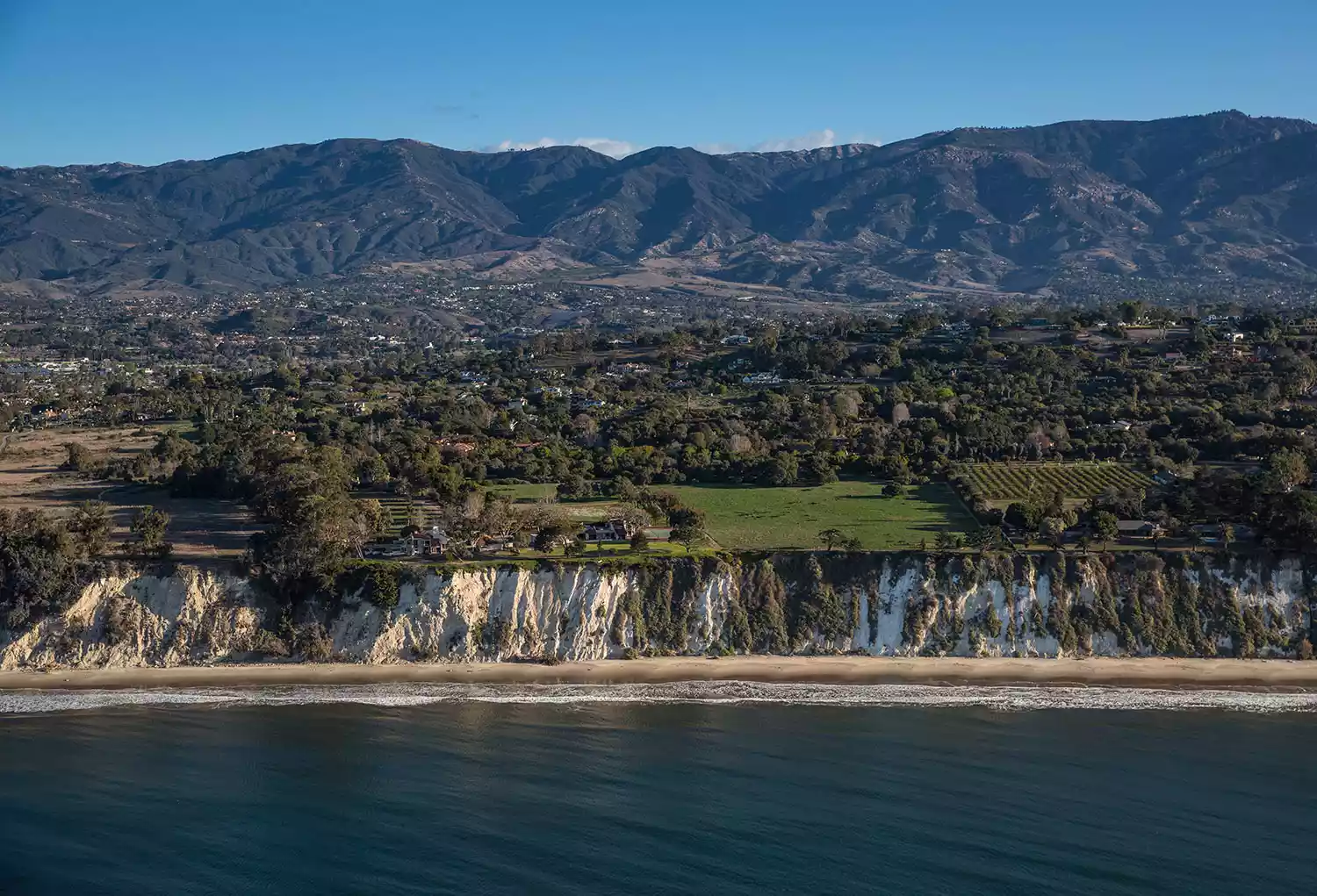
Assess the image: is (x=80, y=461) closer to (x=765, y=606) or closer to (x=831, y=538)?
(x=765, y=606)

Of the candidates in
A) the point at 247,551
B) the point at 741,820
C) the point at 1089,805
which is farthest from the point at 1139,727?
the point at 247,551

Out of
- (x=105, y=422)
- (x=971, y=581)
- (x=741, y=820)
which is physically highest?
(x=105, y=422)

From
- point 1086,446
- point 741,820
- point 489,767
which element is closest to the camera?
point 741,820

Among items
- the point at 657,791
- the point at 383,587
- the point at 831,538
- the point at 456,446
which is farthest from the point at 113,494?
the point at 657,791

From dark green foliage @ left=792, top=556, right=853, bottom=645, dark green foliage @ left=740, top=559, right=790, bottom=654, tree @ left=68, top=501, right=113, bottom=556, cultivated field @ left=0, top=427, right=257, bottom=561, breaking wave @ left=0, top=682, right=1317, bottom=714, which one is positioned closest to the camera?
breaking wave @ left=0, top=682, right=1317, bottom=714

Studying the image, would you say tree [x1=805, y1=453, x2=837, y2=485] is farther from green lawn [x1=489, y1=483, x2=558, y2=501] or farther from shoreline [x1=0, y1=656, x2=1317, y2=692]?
shoreline [x1=0, y1=656, x2=1317, y2=692]

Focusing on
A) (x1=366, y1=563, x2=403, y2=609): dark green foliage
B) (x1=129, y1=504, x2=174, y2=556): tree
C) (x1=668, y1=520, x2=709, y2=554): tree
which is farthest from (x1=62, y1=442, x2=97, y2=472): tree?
(x1=668, y1=520, x2=709, y2=554): tree

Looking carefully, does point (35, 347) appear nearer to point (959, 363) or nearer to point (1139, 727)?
point (959, 363)
